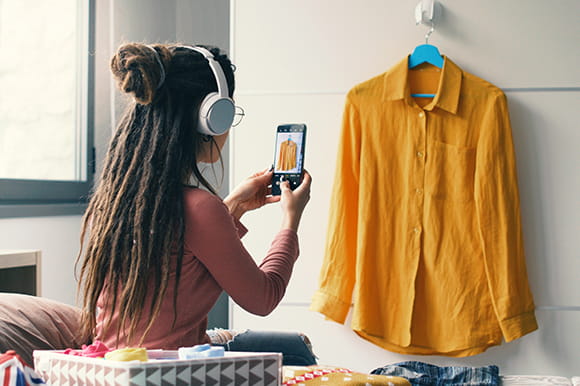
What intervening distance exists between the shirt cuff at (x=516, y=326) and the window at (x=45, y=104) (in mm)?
1512

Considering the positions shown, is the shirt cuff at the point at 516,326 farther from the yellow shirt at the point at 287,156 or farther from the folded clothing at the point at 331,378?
the folded clothing at the point at 331,378

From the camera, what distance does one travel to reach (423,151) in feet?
6.59

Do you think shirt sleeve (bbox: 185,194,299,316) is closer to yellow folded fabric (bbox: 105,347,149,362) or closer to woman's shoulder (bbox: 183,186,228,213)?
woman's shoulder (bbox: 183,186,228,213)

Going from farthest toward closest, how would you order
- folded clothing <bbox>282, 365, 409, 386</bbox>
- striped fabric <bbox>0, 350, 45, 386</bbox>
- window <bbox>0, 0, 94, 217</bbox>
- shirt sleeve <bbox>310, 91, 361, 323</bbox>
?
window <bbox>0, 0, 94, 217</bbox> < shirt sleeve <bbox>310, 91, 361, 323</bbox> < folded clothing <bbox>282, 365, 409, 386</bbox> < striped fabric <bbox>0, 350, 45, 386</bbox>

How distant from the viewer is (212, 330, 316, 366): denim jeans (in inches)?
49.6

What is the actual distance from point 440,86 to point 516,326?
79 cm

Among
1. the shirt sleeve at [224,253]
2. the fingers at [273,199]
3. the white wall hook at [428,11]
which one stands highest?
the white wall hook at [428,11]

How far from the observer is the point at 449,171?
2008 millimetres

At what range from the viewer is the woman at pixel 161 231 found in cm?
102

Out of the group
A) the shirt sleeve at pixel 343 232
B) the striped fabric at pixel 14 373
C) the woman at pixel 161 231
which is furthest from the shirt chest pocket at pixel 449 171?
the striped fabric at pixel 14 373

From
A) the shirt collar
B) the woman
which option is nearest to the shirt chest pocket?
the shirt collar

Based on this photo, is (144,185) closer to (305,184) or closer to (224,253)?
(224,253)

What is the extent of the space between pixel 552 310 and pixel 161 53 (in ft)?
5.06

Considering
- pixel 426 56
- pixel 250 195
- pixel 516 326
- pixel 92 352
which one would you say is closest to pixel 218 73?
pixel 250 195
